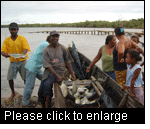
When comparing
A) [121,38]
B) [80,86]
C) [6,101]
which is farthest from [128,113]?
[6,101]

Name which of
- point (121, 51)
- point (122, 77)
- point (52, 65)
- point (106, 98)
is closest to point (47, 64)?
point (52, 65)

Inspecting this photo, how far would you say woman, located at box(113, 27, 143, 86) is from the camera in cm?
268

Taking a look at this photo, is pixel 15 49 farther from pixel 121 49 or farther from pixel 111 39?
pixel 121 49

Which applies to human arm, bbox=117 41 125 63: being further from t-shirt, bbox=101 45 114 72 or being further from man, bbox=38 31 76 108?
man, bbox=38 31 76 108

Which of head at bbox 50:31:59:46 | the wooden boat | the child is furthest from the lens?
head at bbox 50:31:59:46

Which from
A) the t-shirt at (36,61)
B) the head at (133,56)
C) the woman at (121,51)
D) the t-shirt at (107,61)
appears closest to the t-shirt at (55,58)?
the t-shirt at (36,61)

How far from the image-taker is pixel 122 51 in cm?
264

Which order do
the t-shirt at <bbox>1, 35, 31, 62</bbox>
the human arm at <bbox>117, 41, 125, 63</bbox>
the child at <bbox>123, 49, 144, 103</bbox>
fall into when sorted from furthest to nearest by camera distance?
the t-shirt at <bbox>1, 35, 31, 62</bbox> → the human arm at <bbox>117, 41, 125, 63</bbox> → the child at <bbox>123, 49, 144, 103</bbox>

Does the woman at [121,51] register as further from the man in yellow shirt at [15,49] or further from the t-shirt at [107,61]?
the man in yellow shirt at [15,49]

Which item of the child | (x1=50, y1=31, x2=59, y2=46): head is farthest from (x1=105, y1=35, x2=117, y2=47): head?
(x1=50, y1=31, x2=59, y2=46): head

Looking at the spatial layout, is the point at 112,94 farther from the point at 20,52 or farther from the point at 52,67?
the point at 20,52

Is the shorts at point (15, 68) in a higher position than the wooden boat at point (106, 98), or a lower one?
higher

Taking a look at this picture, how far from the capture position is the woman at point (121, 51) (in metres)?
2.68

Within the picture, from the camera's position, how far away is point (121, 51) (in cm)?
265
